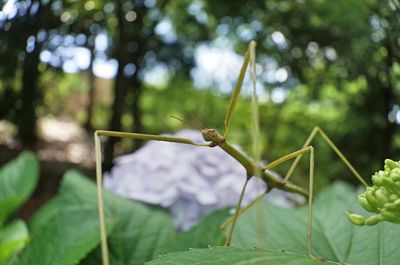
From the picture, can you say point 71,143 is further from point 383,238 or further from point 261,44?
point 383,238

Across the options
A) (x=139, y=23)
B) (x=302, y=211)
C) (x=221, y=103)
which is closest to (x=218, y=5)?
(x=139, y=23)

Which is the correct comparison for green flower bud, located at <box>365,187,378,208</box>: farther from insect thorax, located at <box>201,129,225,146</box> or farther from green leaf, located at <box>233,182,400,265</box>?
insect thorax, located at <box>201,129,225,146</box>

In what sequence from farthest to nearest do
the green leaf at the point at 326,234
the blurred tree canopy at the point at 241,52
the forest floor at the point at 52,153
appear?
the forest floor at the point at 52,153
the blurred tree canopy at the point at 241,52
the green leaf at the point at 326,234

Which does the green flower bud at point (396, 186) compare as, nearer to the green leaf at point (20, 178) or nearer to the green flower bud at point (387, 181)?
the green flower bud at point (387, 181)

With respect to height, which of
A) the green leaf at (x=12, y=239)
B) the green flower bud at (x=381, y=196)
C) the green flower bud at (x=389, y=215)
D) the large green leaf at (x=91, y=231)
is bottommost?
the green leaf at (x=12, y=239)

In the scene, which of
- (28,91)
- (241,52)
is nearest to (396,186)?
(28,91)

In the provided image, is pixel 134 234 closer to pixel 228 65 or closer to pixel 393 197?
pixel 393 197

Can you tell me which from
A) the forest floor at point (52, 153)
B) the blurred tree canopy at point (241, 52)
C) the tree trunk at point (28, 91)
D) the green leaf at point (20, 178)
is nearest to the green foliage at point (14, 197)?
the green leaf at point (20, 178)

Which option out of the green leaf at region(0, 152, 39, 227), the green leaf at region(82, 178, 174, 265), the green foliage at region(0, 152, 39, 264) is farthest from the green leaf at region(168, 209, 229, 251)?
the green leaf at region(0, 152, 39, 227)
